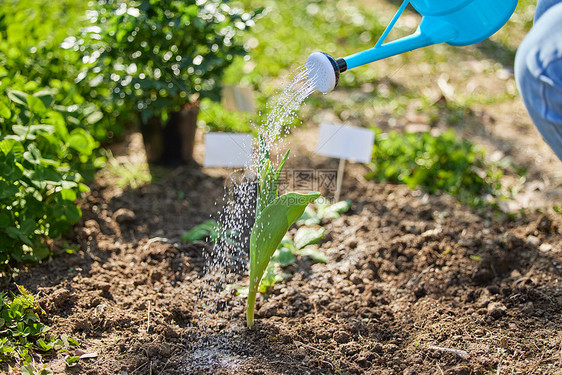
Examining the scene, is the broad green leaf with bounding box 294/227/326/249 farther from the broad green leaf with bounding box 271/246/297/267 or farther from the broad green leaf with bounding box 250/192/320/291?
the broad green leaf with bounding box 250/192/320/291

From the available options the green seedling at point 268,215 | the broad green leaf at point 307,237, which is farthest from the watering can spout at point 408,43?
the broad green leaf at point 307,237

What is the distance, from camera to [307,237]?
2064mm

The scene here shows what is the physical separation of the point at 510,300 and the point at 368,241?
60 cm

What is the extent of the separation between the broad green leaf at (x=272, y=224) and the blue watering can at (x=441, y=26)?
0.31 meters

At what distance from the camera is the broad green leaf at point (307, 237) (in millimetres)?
2041

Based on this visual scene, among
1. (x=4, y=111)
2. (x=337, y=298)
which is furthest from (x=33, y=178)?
(x=337, y=298)

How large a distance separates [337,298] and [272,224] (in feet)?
1.73

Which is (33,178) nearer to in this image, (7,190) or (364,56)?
(7,190)

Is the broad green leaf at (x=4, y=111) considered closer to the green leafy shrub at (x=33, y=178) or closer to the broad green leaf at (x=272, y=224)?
the green leafy shrub at (x=33, y=178)

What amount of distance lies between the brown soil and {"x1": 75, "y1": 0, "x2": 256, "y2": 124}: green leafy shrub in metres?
0.53

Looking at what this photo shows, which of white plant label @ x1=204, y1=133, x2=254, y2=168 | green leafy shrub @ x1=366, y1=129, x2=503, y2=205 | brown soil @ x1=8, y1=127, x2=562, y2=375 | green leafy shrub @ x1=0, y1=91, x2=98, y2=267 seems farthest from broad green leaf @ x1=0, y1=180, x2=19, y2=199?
green leafy shrub @ x1=366, y1=129, x2=503, y2=205

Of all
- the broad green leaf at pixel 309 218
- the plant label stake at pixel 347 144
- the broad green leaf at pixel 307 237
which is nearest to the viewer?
the broad green leaf at pixel 307 237

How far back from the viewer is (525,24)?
469 centimetres

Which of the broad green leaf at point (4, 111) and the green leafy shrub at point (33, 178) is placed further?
the broad green leaf at point (4, 111)
